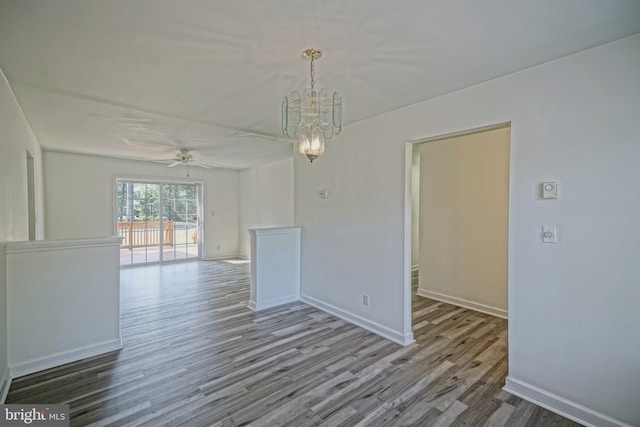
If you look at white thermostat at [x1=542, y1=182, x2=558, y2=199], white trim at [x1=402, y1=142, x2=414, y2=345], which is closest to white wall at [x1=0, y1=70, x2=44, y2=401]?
white trim at [x1=402, y1=142, x2=414, y2=345]

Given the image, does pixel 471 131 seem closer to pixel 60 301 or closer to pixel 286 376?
pixel 286 376

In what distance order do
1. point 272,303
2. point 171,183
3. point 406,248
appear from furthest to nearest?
point 171,183, point 272,303, point 406,248

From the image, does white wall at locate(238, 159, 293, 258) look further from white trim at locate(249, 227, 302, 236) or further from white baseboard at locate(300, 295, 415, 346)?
white baseboard at locate(300, 295, 415, 346)

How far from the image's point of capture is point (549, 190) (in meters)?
2.13

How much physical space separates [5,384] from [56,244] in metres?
1.09

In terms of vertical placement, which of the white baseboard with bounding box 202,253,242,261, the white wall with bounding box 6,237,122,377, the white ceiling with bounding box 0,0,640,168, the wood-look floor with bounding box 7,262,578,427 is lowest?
the wood-look floor with bounding box 7,262,578,427

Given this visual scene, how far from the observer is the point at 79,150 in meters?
5.65

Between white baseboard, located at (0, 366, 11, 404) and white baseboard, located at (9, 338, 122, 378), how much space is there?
0.30ft

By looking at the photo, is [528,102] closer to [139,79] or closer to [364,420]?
[364,420]

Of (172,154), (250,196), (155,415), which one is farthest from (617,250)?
(250,196)

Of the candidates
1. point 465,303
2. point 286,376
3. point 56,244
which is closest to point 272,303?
point 286,376

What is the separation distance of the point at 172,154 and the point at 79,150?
163 cm

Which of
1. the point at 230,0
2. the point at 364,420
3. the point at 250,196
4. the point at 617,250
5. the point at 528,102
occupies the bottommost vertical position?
the point at 364,420

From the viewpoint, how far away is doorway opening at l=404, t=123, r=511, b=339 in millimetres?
3926
